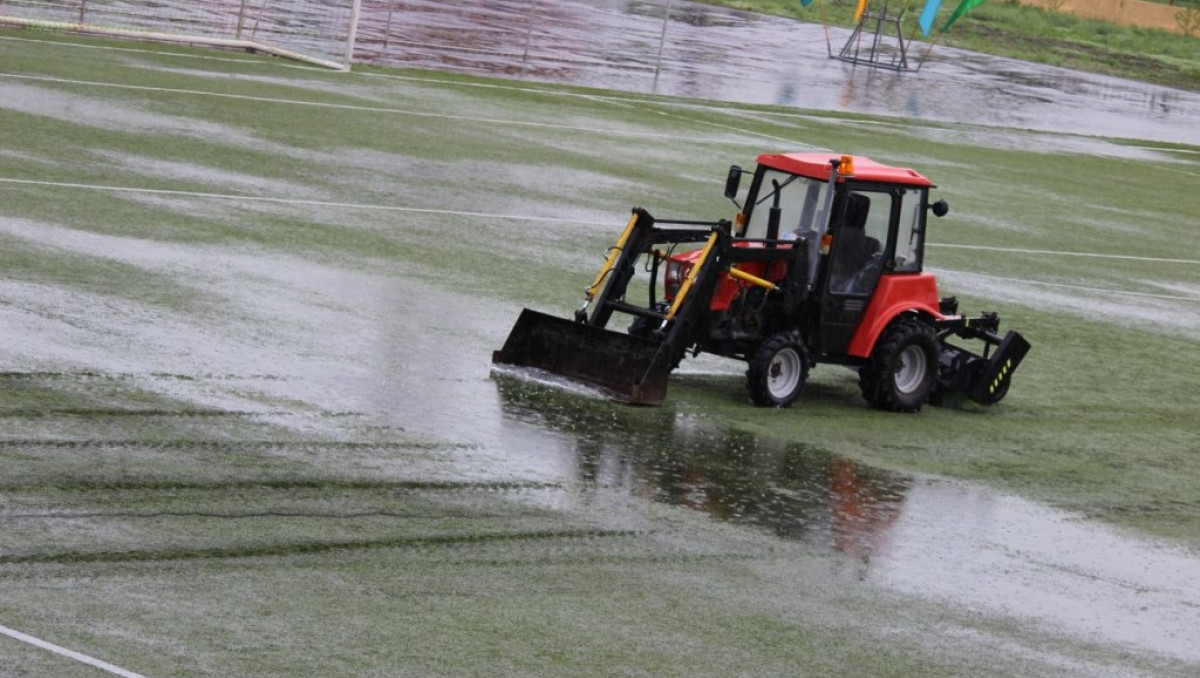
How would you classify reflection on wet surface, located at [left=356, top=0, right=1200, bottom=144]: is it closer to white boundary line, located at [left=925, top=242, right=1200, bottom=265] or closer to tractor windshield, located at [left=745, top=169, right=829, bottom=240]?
white boundary line, located at [left=925, top=242, right=1200, bottom=265]

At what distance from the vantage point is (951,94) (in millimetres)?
44625

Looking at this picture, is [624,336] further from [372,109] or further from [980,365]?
[372,109]

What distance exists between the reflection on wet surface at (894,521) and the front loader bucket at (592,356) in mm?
166

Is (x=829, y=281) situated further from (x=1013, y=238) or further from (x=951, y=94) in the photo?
(x=951, y=94)

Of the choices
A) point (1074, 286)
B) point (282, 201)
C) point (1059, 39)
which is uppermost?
point (1059, 39)

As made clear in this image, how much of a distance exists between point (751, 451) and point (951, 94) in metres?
33.8

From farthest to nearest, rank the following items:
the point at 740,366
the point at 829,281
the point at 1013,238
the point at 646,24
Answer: the point at 646,24, the point at 1013,238, the point at 740,366, the point at 829,281

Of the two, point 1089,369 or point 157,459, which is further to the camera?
point 1089,369

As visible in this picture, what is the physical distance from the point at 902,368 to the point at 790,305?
4.19 feet

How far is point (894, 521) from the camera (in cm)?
1117

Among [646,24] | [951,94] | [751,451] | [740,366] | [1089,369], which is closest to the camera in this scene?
[751,451]

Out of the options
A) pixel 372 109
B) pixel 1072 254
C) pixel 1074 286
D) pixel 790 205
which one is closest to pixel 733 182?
pixel 790 205

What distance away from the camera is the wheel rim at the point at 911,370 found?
14.3 metres

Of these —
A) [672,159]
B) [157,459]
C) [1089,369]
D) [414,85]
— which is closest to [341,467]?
[157,459]
